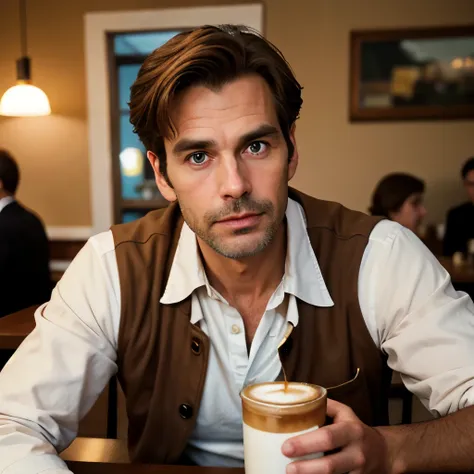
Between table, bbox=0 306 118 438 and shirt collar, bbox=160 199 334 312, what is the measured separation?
0.40 metres

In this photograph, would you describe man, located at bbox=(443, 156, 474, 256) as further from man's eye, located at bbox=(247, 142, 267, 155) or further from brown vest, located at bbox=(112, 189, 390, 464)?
man's eye, located at bbox=(247, 142, 267, 155)

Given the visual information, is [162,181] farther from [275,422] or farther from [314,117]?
[314,117]

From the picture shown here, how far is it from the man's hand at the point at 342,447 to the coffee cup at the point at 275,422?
1cm

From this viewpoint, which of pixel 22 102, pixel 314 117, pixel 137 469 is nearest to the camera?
pixel 137 469

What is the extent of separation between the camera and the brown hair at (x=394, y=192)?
403 centimetres

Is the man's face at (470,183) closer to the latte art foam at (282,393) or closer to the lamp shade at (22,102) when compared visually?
the lamp shade at (22,102)

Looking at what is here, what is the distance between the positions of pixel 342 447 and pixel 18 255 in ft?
8.76

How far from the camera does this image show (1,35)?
508 centimetres

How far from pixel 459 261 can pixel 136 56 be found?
10.5ft

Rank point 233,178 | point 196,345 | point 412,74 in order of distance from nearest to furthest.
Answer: point 233,178, point 196,345, point 412,74

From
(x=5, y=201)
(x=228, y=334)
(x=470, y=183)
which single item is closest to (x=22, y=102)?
(x=5, y=201)

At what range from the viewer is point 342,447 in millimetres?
963

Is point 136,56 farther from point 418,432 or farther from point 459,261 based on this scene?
point 418,432

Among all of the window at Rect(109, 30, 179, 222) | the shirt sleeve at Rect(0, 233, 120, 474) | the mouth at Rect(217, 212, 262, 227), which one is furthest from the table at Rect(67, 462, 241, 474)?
the window at Rect(109, 30, 179, 222)
